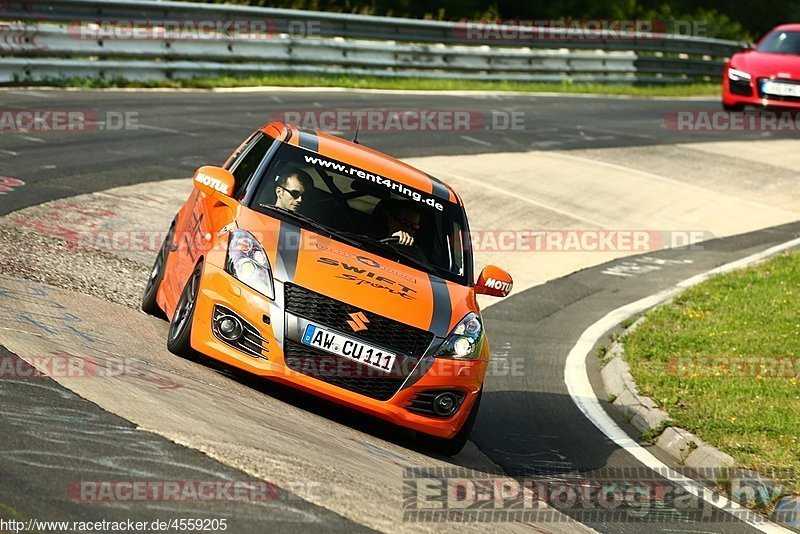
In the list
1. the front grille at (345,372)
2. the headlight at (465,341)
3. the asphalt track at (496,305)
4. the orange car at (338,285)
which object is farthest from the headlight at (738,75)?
the front grille at (345,372)

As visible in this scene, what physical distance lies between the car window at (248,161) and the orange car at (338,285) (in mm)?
23

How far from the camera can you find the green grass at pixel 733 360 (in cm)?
891

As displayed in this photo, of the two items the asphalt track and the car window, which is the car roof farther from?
the asphalt track

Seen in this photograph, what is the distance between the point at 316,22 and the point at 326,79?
47.6 inches

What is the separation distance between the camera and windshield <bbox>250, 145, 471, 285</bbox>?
8359mm

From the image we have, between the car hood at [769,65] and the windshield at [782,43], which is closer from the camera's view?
the car hood at [769,65]

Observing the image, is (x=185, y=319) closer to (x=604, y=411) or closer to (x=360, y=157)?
(x=360, y=157)

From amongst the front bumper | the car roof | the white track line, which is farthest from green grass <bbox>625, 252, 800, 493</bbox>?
the car roof

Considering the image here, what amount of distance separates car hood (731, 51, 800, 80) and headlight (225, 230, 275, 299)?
19.0 meters

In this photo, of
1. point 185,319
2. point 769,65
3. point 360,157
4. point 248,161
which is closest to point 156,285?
point 248,161

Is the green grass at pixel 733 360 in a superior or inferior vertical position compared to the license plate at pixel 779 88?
inferior

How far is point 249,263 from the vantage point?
7.52 metres

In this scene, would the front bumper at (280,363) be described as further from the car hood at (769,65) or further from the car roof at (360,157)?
the car hood at (769,65)

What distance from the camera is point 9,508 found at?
4.81 m
